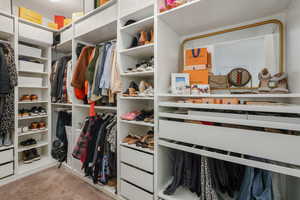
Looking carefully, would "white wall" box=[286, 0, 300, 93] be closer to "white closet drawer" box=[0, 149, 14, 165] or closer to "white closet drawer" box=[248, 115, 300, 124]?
"white closet drawer" box=[248, 115, 300, 124]

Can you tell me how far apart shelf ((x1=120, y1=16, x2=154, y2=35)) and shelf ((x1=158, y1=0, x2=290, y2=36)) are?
139mm

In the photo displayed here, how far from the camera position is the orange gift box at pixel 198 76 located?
4.21ft

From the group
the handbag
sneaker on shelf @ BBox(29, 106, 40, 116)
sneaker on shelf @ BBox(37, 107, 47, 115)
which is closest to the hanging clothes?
sneaker on shelf @ BBox(29, 106, 40, 116)

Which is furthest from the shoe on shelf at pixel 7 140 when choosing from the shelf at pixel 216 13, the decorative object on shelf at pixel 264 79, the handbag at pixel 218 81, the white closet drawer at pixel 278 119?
the decorative object on shelf at pixel 264 79

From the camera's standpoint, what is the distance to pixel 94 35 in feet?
6.11

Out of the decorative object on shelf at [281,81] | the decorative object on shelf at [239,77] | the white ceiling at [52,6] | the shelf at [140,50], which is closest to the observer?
the decorative object on shelf at [281,81]

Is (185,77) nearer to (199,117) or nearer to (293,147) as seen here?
(199,117)

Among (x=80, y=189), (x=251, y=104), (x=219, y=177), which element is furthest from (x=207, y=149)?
(x=80, y=189)

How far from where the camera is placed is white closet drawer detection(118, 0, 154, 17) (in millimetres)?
1262

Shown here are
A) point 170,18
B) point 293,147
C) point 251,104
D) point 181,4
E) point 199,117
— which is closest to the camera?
point 293,147

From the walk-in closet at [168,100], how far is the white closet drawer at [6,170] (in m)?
0.01

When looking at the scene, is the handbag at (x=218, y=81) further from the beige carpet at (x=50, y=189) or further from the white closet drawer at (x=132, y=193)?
the beige carpet at (x=50, y=189)

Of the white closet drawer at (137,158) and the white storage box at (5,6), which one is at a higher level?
the white storage box at (5,6)

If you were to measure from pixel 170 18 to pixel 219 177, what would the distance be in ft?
4.48
